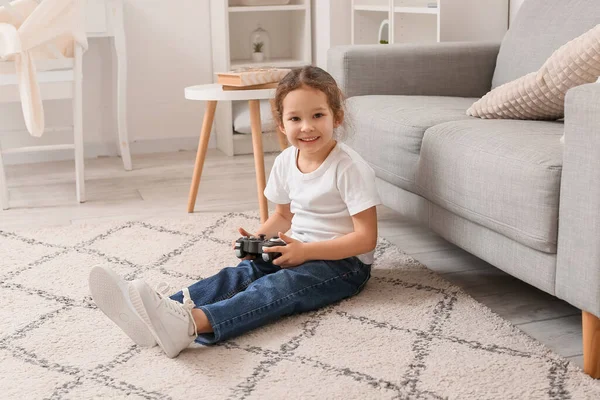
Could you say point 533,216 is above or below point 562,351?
above

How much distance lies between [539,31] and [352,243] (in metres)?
1.09

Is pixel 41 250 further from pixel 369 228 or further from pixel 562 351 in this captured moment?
pixel 562 351

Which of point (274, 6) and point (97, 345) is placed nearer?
point (97, 345)

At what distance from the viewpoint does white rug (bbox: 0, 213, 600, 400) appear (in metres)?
1.43

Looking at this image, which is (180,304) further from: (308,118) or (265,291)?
(308,118)

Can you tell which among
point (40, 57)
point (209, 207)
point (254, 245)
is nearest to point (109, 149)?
point (40, 57)

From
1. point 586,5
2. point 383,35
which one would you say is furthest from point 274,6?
point 586,5

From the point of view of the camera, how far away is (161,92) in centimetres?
407

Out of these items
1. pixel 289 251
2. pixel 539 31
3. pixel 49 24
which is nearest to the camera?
pixel 289 251

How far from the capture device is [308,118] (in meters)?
1.86

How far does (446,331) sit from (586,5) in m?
1.18

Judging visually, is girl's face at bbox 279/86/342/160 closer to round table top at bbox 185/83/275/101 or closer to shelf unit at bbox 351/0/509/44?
round table top at bbox 185/83/275/101

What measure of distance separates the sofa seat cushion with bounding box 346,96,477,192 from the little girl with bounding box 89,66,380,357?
5.5 inches

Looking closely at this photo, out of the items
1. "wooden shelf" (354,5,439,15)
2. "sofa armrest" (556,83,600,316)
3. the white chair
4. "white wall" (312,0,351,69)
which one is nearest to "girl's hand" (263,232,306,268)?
"sofa armrest" (556,83,600,316)
